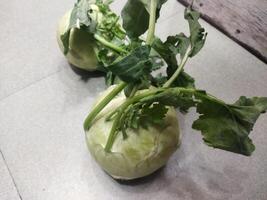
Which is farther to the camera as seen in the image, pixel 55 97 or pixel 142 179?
pixel 55 97

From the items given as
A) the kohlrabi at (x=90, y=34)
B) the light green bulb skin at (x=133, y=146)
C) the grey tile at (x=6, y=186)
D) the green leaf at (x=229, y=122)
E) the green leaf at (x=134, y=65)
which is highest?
the green leaf at (x=134, y=65)

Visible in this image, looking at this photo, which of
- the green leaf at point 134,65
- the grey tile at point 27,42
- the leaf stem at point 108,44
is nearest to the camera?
the green leaf at point 134,65

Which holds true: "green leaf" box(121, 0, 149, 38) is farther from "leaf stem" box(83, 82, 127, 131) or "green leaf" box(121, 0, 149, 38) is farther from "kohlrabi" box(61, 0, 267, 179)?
"leaf stem" box(83, 82, 127, 131)

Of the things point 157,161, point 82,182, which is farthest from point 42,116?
point 157,161

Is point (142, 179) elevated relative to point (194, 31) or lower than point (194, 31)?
lower

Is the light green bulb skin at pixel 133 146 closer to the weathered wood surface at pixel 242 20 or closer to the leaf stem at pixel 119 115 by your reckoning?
the leaf stem at pixel 119 115

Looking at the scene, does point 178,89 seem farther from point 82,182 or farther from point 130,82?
point 82,182

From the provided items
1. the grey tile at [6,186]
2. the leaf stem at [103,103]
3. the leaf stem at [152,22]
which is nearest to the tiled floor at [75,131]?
the grey tile at [6,186]

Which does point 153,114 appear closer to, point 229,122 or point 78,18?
point 229,122
